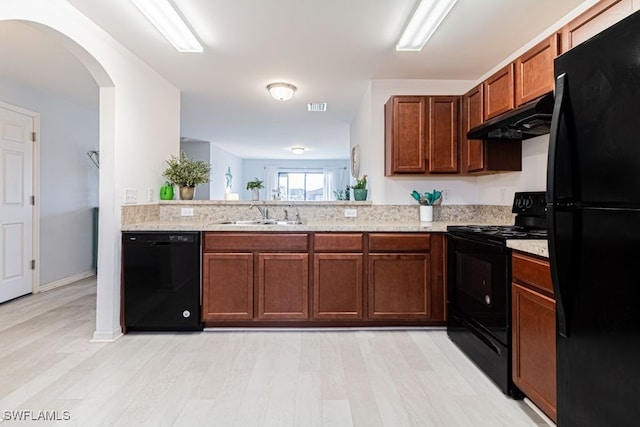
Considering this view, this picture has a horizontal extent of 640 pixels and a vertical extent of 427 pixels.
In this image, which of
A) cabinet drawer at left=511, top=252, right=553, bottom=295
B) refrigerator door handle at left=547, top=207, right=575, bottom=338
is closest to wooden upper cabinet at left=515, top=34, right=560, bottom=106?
cabinet drawer at left=511, top=252, right=553, bottom=295

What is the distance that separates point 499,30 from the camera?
8.71ft

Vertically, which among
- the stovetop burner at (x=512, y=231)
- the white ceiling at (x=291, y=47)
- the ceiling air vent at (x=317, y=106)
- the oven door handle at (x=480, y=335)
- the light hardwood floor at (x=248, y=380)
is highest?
the ceiling air vent at (x=317, y=106)

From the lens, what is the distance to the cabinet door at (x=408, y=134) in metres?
3.30

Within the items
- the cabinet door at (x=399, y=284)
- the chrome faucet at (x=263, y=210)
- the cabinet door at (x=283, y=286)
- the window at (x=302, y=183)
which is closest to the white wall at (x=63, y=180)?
the chrome faucet at (x=263, y=210)

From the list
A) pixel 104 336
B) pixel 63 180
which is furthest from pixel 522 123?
pixel 63 180

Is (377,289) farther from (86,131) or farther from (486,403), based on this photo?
(86,131)

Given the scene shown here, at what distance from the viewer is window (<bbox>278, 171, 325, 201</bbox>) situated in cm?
1095

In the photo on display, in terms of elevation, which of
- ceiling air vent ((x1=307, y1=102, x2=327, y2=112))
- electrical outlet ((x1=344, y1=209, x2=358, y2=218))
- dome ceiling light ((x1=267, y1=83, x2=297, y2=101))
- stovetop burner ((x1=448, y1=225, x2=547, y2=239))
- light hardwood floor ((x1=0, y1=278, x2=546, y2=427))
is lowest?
light hardwood floor ((x1=0, y1=278, x2=546, y2=427))

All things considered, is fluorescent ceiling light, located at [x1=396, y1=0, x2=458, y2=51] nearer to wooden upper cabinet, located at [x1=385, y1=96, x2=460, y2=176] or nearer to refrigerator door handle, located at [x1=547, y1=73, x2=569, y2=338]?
wooden upper cabinet, located at [x1=385, y1=96, x2=460, y2=176]

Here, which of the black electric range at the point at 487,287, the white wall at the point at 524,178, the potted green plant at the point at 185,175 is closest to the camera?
the black electric range at the point at 487,287

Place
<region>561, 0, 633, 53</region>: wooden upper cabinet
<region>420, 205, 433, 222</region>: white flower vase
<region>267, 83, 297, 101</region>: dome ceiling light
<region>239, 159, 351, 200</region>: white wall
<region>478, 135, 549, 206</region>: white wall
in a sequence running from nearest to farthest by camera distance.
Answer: <region>561, 0, 633, 53</region>: wooden upper cabinet, <region>478, 135, 549, 206</region>: white wall, <region>420, 205, 433, 222</region>: white flower vase, <region>267, 83, 297, 101</region>: dome ceiling light, <region>239, 159, 351, 200</region>: white wall

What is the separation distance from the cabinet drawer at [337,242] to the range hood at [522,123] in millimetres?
1255

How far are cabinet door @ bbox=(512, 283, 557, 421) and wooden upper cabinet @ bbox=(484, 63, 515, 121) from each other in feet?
4.55

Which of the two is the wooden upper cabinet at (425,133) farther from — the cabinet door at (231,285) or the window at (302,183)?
the window at (302,183)
